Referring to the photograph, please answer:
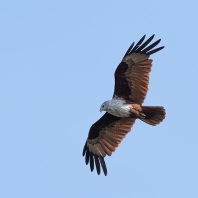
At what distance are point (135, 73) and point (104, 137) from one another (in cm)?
214

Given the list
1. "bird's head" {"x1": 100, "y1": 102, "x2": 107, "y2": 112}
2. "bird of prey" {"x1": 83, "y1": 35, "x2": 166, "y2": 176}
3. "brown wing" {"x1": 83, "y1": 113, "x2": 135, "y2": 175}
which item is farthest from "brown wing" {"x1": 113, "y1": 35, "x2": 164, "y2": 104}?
"brown wing" {"x1": 83, "y1": 113, "x2": 135, "y2": 175}

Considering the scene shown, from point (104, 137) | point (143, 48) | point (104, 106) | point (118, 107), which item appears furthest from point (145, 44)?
point (104, 137)

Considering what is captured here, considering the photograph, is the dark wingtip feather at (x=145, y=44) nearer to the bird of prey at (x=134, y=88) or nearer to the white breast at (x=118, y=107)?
the bird of prey at (x=134, y=88)

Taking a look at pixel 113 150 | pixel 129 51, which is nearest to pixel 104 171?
pixel 113 150

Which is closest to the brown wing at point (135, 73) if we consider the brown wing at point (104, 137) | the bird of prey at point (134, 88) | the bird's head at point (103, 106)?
the bird of prey at point (134, 88)

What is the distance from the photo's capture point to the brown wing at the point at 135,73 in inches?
654

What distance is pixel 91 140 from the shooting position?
1805 cm

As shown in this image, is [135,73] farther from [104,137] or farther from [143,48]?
[104,137]

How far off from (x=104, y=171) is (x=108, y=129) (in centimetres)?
112

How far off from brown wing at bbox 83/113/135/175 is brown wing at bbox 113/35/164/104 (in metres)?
0.93

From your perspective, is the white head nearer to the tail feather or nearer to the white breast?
the white breast

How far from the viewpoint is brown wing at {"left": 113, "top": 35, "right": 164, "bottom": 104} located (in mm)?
16609

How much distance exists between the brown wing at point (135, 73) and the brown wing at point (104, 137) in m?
0.93

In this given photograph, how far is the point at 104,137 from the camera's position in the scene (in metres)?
17.8
